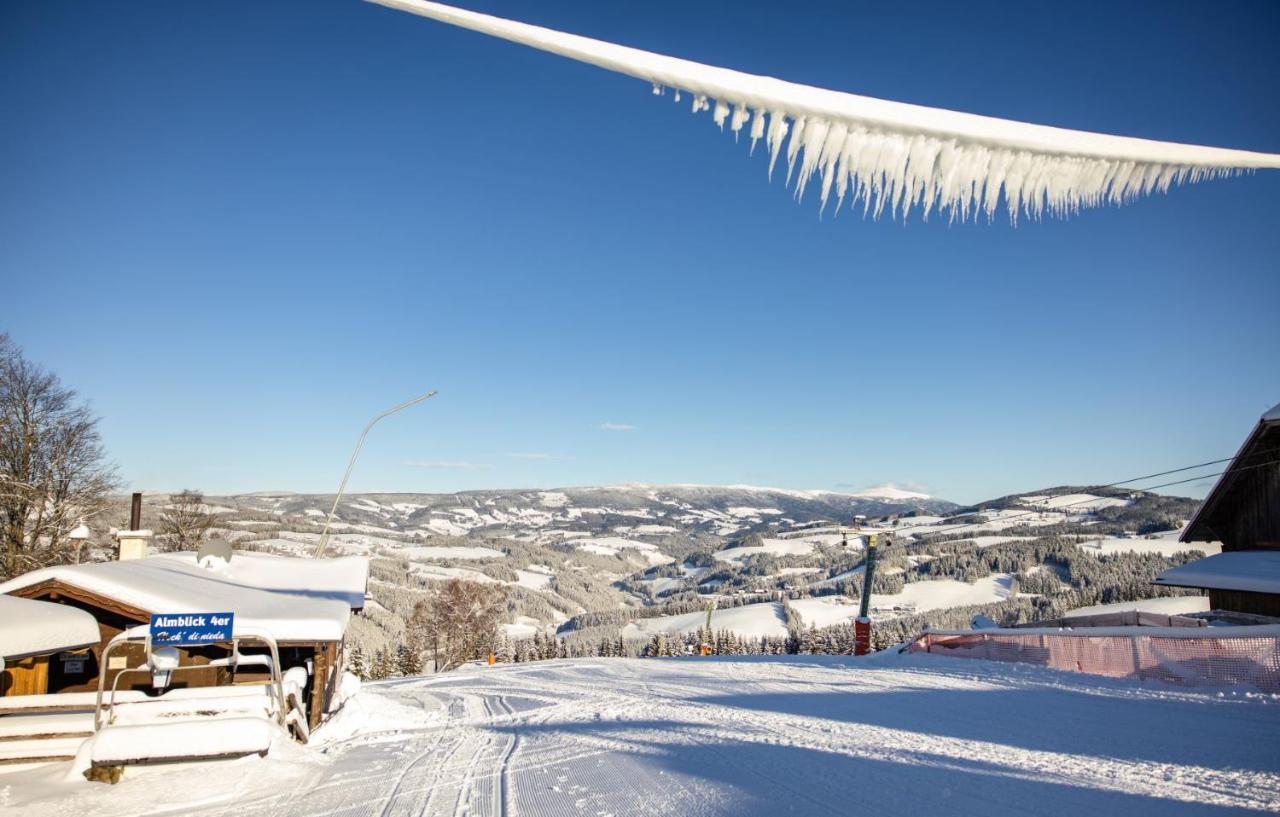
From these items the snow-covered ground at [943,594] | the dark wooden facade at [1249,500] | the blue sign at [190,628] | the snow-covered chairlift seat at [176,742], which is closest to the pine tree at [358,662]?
the blue sign at [190,628]

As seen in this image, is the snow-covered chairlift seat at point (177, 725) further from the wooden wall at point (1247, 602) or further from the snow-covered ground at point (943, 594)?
the snow-covered ground at point (943, 594)

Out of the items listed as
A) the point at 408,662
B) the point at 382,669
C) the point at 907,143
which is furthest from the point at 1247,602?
the point at 382,669

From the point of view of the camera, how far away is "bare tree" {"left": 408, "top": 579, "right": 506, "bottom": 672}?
52.8 m

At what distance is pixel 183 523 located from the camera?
37750mm

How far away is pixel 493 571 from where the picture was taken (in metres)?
186

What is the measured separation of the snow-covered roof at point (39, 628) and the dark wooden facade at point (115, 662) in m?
2.08

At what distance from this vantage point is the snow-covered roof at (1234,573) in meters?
16.1

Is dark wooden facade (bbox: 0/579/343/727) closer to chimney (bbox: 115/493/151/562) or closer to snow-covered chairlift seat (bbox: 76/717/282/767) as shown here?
snow-covered chairlift seat (bbox: 76/717/282/767)

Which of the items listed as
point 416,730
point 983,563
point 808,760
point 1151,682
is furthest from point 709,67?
point 983,563

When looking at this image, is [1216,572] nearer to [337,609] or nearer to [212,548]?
[337,609]

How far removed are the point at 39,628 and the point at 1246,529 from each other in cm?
2723

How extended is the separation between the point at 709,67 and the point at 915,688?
535 inches

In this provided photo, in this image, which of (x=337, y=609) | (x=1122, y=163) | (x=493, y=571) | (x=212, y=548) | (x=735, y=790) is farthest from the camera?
(x=493, y=571)

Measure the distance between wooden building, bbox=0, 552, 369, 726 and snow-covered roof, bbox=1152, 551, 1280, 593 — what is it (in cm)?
2070
